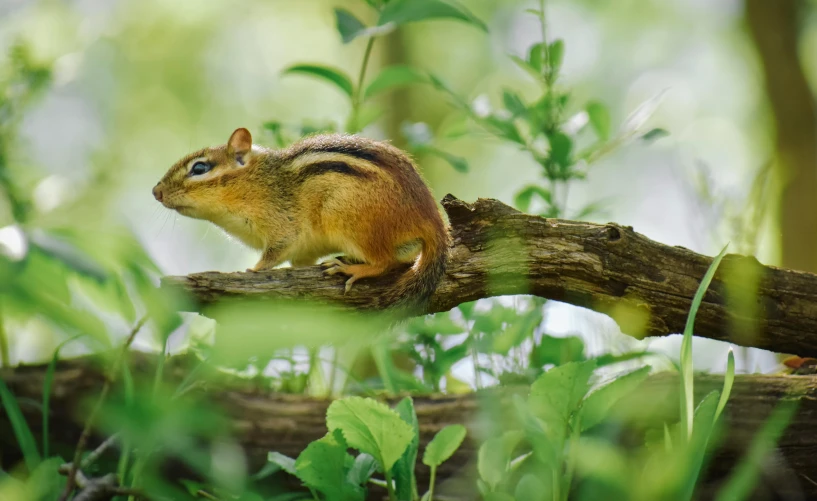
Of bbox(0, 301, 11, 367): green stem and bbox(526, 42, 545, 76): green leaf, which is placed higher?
bbox(526, 42, 545, 76): green leaf

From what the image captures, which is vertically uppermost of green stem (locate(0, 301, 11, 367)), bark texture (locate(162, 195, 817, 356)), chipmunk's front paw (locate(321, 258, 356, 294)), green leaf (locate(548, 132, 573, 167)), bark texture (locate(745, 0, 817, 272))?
bark texture (locate(745, 0, 817, 272))

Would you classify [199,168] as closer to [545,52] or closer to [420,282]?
[420,282]

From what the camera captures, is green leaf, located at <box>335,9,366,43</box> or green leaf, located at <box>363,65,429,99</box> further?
green leaf, located at <box>363,65,429,99</box>

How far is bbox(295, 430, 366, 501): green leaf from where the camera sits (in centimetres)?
176

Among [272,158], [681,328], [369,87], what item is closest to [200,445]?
[272,158]

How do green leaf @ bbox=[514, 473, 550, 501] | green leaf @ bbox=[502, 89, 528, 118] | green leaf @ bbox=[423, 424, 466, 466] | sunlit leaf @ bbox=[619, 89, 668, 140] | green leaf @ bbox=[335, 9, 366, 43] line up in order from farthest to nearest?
green leaf @ bbox=[502, 89, 528, 118], sunlit leaf @ bbox=[619, 89, 668, 140], green leaf @ bbox=[335, 9, 366, 43], green leaf @ bbox=[423, 424, 466, 466], green leaf @ bbox=[514, 473, 550, 501]

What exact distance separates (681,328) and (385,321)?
2.91ft

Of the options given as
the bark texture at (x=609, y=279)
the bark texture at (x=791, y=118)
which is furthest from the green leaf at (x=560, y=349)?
the bark texture at (x=791, y=118)

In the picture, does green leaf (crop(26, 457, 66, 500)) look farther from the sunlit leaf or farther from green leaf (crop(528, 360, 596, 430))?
the sunlit leaf

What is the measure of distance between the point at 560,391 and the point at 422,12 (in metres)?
1.22

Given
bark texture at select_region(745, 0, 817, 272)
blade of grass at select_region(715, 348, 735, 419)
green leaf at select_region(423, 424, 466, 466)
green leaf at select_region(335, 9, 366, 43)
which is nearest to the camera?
blade of grass at select_region(715, 348, 735, 419)

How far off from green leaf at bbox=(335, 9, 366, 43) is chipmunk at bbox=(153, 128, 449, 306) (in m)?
0.37

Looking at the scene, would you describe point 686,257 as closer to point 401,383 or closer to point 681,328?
point 681,328

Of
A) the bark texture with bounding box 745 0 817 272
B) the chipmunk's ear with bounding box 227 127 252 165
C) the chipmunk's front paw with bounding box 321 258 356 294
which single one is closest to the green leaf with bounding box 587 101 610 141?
the chipmunk's front paw with bounding box 321 258 356 294
